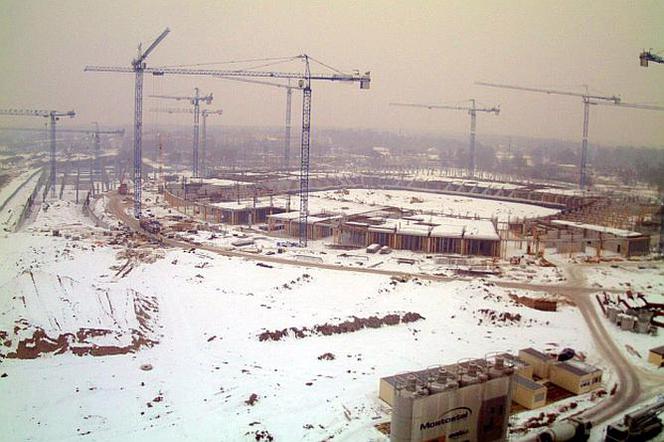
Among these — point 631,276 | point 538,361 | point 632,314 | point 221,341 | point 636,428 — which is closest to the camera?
point 636,428

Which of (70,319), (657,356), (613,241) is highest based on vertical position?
(613,241)

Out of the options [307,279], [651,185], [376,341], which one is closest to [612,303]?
[376,341]

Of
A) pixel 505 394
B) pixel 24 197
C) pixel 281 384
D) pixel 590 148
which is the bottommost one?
pixel 281 384

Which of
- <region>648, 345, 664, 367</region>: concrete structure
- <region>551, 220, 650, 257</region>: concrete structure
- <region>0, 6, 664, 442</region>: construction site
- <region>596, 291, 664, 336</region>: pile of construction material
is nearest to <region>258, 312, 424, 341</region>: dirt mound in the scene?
<region>0, 6, 664, 442</region>: construction site

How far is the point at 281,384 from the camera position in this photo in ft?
24.4

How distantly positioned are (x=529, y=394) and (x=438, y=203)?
68.5 feet

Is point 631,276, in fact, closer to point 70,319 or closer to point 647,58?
point 647,58

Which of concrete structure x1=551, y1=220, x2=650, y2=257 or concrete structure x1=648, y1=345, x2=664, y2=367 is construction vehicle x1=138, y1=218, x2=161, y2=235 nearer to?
concrete structure x1=551, y1=220, x2=650, y2=257

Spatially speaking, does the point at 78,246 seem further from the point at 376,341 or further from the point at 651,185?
the point at 651,185

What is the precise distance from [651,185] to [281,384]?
17482mm

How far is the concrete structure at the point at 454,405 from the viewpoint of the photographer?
5.43 m

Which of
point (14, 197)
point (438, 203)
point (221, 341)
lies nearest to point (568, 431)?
point (221, 341)

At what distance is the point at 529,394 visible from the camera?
696 cm

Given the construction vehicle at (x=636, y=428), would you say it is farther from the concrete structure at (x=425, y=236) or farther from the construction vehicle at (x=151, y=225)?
the construction vehicle at (x=151, y=225)
